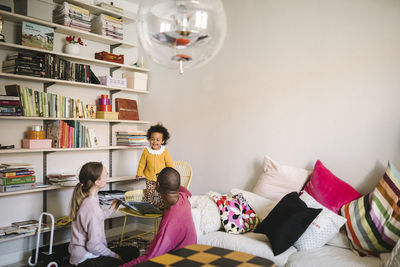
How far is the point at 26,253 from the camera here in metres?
3.45

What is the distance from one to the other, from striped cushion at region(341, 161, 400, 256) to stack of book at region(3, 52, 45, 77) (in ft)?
9.76

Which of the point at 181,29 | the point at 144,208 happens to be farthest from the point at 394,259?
the point at 144,208

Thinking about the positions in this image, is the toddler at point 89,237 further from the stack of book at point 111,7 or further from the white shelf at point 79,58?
the stack of book at point 111,7

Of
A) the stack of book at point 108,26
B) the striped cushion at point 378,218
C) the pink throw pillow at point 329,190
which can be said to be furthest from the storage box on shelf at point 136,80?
the striped cushion at point 378,218

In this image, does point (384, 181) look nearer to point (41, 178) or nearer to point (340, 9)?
point (340, 9)

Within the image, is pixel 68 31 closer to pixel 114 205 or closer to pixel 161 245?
pixel 114 205

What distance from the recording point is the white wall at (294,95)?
2811 millimetres

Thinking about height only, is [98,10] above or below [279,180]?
above

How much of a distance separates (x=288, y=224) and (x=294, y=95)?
1.29 m

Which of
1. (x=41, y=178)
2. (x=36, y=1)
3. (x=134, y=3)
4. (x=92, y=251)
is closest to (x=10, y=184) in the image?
(x=41, y=178)

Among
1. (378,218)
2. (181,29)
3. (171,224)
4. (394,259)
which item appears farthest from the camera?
(378,218)

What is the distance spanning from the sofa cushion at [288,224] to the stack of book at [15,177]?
2.20 m

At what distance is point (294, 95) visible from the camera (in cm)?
327

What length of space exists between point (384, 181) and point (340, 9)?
1490mm
